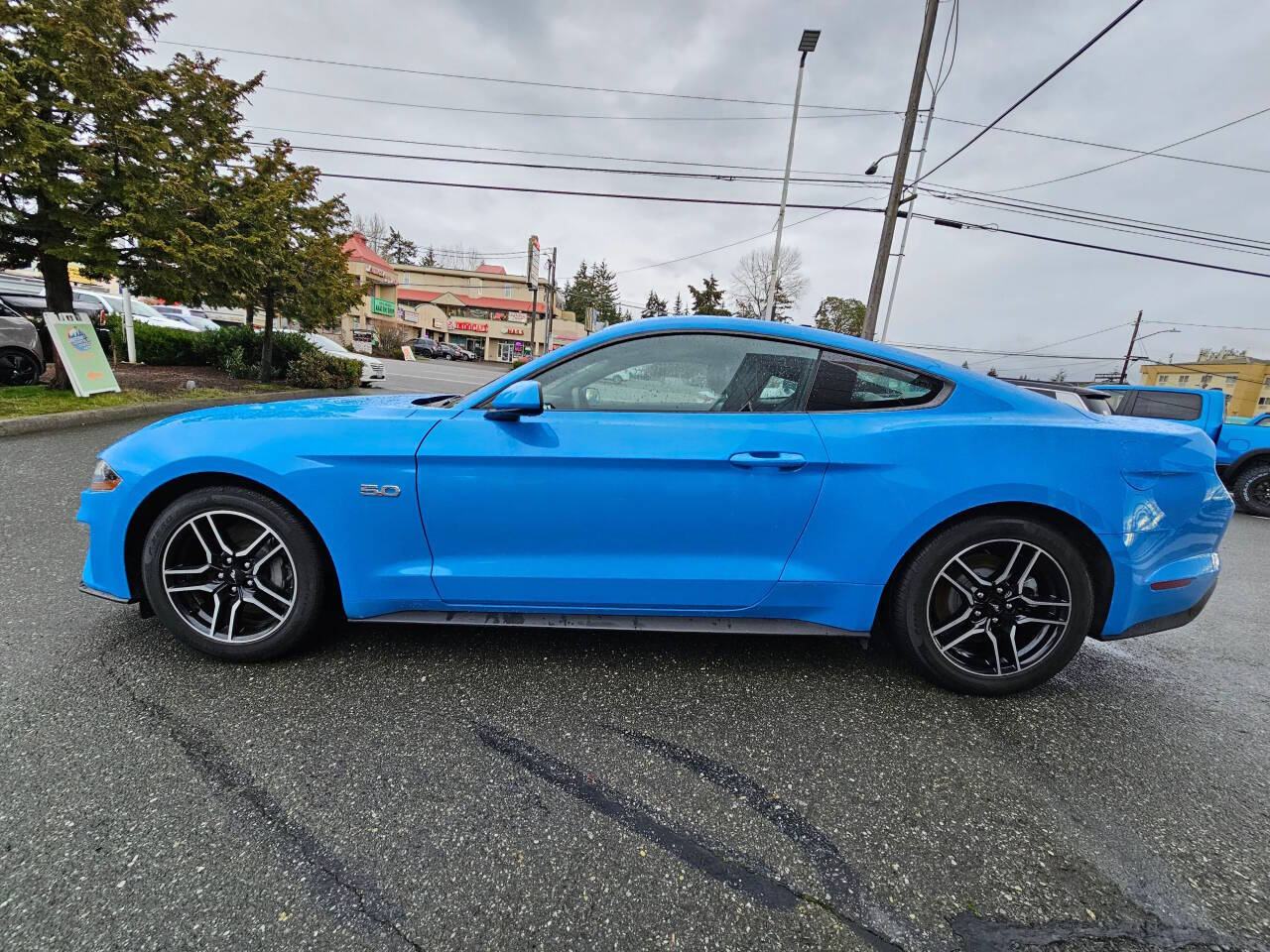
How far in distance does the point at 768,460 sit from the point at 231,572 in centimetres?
219

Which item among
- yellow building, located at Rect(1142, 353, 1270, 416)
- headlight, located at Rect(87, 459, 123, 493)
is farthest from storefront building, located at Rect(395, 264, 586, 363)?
yellow building, located at Rect(1142, 353, 1270, 416)

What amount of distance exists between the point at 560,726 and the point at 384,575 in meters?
0.90

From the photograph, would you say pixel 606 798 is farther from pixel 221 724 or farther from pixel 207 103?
pixel 207 103

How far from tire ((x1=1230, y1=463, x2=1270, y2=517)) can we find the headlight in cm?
1234

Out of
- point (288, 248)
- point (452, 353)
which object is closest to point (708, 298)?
point (452, 353)

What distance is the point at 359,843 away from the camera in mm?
1500

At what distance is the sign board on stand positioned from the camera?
7.58 m

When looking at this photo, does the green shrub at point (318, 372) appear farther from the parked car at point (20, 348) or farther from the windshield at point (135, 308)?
the windshield at point (135, 308)

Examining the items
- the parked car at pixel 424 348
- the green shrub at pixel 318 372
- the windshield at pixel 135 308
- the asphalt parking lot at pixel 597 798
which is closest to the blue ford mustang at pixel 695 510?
the asphalt parking lot at pixel 597 798

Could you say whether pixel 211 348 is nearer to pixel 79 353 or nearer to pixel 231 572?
pixel 79 353

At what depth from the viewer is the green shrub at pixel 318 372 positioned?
12.5 m

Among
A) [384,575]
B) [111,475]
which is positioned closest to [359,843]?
[384,575]

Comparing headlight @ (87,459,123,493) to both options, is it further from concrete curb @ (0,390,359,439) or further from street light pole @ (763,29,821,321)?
street light pole @ (763,29,821,321)

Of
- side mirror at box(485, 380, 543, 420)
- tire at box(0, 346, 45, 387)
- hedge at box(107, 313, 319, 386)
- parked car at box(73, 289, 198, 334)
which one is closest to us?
side mirror at box(485, 380, 543, 420)
